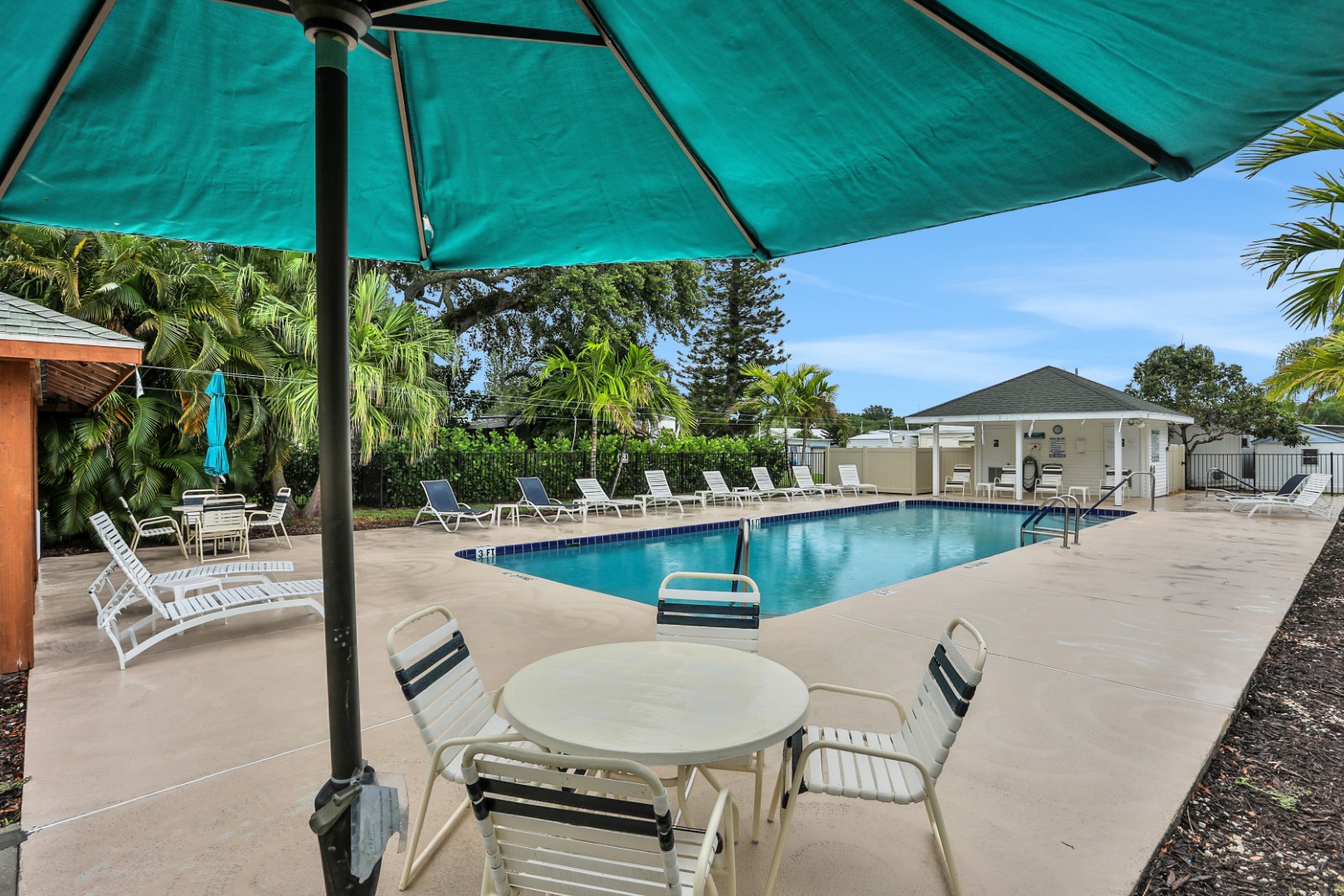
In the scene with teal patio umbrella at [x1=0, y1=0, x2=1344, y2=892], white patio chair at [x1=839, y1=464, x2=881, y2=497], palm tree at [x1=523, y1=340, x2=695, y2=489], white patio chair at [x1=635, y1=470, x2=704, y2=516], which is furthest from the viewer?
white patio chair at [x1=839, y1=464, x2=881, y2=497]

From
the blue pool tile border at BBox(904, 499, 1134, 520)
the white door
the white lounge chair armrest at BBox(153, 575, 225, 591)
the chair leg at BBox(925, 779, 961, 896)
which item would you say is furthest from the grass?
the white door

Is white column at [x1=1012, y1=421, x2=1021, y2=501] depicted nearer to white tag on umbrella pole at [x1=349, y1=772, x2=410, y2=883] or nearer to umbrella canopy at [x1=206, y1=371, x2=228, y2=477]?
umbrella canopy at [x1=206, y1=371, x2=228, y2=477]

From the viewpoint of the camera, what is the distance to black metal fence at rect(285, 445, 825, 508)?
12781 millimetres

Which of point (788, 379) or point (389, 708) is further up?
point (788, 379)

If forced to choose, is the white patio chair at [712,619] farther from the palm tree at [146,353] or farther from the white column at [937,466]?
the white column at [937,466]

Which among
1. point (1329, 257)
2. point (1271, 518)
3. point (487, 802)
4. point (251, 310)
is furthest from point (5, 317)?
point (1271, 518)

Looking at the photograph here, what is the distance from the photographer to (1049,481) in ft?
56.9

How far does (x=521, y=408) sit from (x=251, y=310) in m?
6.75

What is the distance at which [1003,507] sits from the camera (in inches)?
622

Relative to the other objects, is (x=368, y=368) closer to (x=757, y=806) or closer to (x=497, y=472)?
(x=497, y=472)

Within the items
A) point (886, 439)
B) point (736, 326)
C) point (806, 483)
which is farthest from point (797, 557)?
point (736, 326)

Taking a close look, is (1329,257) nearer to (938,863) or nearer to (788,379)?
(938,863)

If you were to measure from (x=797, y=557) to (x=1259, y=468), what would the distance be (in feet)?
66.7

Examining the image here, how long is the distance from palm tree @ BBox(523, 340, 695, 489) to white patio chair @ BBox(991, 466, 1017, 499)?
8.89 metres
